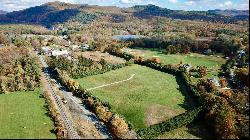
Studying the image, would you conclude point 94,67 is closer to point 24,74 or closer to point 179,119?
point 24,74

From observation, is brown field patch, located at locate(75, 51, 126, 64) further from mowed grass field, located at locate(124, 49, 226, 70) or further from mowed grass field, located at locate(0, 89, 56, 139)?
mowed grass field, located at locate(0, 89, 56, 139)

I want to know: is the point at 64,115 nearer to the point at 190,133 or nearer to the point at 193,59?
the point at 190,133

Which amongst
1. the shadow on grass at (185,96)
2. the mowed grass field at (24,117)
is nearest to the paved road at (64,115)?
the mowed grass field at (24,117)

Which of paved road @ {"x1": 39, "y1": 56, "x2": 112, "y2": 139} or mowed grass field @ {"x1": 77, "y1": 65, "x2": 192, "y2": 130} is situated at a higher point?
mowed grass field @ {"x1": 77, "y1": 65, "x2": 192, "y2": 130}

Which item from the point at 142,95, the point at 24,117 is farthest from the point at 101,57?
the point at 24,117

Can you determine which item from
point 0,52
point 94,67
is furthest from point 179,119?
point 0,52

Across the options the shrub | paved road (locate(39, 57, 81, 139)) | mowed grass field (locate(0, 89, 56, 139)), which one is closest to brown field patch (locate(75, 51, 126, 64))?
paved road (locate(39, 57, 81, 139))

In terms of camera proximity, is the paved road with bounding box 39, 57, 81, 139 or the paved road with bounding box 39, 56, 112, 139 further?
the paved road with bounding box 39, 56, 112, 139
